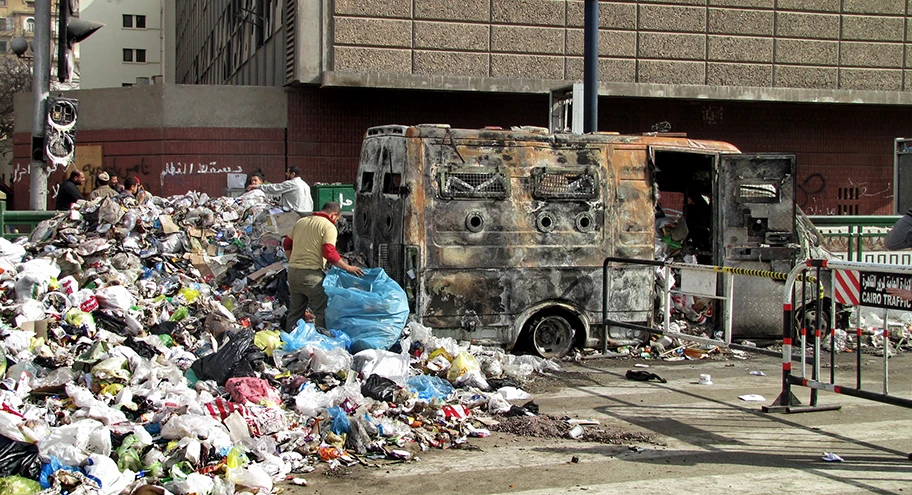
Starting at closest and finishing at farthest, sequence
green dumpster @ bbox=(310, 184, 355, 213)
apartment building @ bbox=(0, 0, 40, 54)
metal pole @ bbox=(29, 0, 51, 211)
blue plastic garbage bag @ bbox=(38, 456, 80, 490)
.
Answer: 1. blue plastic garbage bag @ bbox=(38, 456, 80, 490)
2. metal pole @ bbox=(29, 0, 51, 211)
3. green dumpster @ bbox=(310, 184, 355, 213)
4. apartment building @ bbox=(0, 0, 40, 54)

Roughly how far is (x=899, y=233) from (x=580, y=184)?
3.33 m

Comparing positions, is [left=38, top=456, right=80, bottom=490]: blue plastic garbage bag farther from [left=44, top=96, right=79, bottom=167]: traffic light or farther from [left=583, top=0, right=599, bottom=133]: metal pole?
[left=583, top=0, right=599, bottom=133]: metal pole

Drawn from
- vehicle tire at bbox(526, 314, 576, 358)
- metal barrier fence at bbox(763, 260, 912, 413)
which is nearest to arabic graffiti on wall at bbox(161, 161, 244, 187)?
vehicle tire at bbox(526, 314, 576, 358)

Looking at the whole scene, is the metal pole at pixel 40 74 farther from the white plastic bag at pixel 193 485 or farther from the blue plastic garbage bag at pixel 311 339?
the white plastic bag at pixel 193 485

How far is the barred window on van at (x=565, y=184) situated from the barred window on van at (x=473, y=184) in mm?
386

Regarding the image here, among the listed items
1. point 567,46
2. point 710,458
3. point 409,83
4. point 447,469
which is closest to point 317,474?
point 447,469

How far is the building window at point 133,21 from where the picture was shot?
→ 65.3 metres

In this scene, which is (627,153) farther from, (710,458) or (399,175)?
(710,458)

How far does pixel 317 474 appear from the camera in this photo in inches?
247

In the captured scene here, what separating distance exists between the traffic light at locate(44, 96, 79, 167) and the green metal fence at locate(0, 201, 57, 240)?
132 centimetres

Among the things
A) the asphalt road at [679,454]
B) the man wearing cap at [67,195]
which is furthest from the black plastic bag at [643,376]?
the man wearing cap at [67,195]

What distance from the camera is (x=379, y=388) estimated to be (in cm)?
776

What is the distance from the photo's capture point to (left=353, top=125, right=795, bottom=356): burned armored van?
977cm

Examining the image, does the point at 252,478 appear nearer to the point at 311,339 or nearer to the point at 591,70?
the point at 311,339
